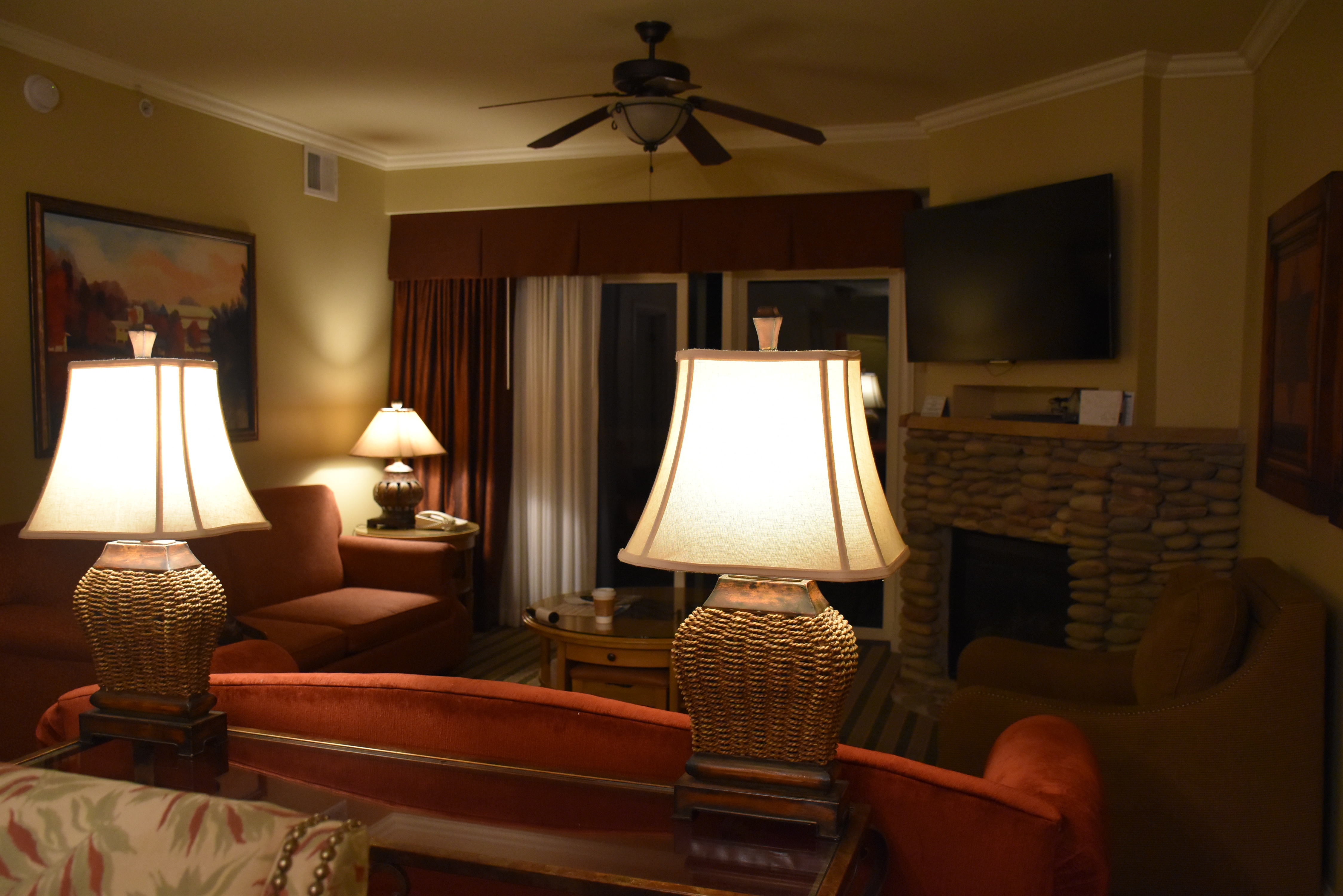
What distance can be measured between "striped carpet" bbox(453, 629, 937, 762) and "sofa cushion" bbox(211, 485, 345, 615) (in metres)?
0.83

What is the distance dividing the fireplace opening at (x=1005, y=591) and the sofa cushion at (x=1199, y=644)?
141 cm

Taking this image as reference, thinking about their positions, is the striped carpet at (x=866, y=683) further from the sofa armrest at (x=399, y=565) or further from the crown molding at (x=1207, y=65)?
the crown molding at (x=1207, y=65)

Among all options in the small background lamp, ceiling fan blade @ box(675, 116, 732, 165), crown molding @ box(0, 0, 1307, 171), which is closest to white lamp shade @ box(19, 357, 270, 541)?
ceiling fan blade @ box(675, 116, 732, 165)

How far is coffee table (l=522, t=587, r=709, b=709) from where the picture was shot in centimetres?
351

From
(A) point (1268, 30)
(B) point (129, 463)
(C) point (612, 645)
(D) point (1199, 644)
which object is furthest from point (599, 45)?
(D) point (1199, 644)

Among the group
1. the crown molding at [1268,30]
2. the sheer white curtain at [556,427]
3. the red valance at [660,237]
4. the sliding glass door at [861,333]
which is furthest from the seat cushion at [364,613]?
the crown molding at [1268,30]

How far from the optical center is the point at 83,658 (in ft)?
9.96

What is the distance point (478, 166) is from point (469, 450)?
5.30 feet

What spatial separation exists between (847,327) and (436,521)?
7.96 ft

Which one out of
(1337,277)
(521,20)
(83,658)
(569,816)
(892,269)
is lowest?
(83,658)

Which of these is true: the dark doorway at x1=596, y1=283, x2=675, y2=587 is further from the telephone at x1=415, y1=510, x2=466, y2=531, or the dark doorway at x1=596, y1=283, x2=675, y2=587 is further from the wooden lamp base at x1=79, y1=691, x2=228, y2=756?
the wooden lamp base at x1=79, y1=691, x2=228, y2=756

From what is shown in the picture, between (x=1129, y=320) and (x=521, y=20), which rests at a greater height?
(x=521, y=20)

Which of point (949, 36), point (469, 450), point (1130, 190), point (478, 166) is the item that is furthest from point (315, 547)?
point (1130, 190)

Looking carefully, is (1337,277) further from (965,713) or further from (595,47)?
(595,47)
